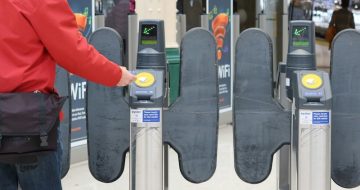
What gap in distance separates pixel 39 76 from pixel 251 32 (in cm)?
166

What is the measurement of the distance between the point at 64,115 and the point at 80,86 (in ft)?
5.40

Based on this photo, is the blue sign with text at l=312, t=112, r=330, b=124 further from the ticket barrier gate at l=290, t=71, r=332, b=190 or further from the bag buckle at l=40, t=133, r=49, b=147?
the bag buckle at l=40, t=133, r=49, b=147

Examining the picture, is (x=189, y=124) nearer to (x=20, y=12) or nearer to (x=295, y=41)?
(x=295, y=41)

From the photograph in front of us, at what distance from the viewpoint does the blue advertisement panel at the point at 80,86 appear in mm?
5145

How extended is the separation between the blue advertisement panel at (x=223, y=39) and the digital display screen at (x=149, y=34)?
340 cm

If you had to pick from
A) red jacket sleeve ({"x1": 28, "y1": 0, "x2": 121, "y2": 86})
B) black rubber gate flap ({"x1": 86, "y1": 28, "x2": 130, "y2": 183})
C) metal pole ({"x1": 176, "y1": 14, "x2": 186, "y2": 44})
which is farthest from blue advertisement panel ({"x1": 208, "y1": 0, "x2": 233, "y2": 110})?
red jacket sleeve ({"x1": 28, "y1": 0, "x2": 121, "y2": 86})

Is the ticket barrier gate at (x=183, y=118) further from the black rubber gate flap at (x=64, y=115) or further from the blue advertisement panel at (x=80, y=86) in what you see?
the blue advertisement panel at (x=80, y=86)

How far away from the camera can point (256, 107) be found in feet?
12.1

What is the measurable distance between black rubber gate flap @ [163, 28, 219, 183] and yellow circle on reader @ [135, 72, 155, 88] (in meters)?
0.45

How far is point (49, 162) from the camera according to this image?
2.37 m

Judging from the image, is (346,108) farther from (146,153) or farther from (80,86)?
(80,86)

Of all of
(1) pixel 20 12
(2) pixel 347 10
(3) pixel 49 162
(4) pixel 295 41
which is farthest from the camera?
(2) pixel 347 10

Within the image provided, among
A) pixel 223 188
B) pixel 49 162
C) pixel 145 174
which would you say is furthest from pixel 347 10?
pixel 49 162

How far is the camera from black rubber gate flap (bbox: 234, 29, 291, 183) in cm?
365
